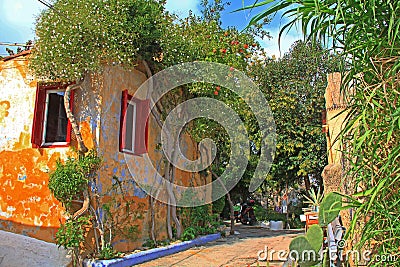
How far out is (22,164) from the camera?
738 centimetres

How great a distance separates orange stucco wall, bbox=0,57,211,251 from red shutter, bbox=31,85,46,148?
132 millimetres

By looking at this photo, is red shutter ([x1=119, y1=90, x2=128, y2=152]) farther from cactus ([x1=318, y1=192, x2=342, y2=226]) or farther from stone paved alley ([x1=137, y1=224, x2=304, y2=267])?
cactus ([x1=318, y1=192, x2=342, y2=226])

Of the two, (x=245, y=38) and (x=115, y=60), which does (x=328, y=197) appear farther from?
(x=245, y=38)

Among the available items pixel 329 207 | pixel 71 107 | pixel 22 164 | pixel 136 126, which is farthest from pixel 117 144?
pixel 329 207

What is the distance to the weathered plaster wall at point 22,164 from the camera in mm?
7090

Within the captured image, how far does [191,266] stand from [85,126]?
10.5ft

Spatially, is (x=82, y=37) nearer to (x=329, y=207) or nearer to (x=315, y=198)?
(x=315, y=198)

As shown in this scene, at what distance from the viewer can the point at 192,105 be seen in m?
10.2

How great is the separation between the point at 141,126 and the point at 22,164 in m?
2.57

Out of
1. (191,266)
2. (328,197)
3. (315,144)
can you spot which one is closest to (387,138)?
(328,197)

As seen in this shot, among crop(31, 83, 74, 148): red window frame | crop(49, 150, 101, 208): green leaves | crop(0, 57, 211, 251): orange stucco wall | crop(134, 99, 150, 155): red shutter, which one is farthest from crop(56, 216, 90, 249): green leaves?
crop(134, 99, 150, 155): red shutter

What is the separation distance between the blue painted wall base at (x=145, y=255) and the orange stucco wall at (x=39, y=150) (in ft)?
1.77

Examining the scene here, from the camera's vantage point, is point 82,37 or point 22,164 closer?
point 82,37

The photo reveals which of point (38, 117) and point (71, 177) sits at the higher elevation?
point (38, 117)
